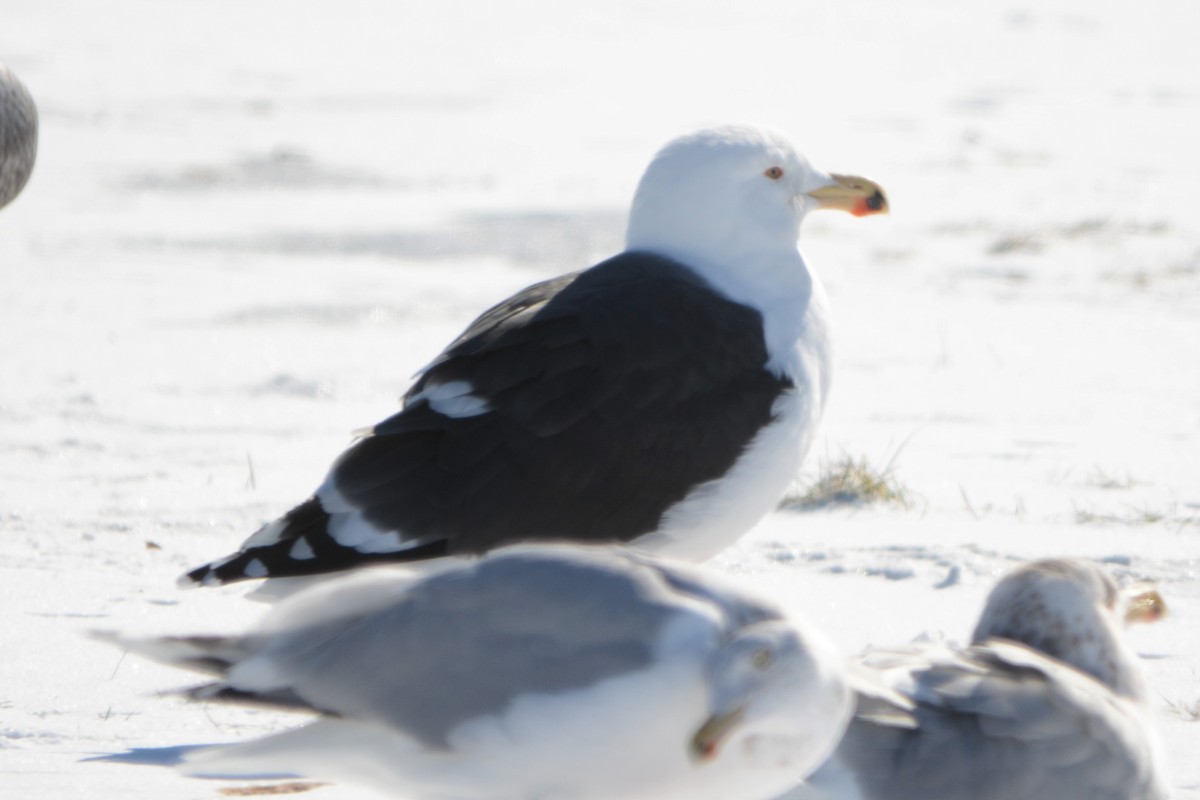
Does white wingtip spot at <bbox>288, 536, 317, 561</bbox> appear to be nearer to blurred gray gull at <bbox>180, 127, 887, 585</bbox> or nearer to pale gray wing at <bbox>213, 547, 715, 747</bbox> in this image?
blurred gray gull at <bbox>180, 127, 887, 585</bbox>

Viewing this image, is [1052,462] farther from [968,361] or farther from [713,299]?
[713,299]

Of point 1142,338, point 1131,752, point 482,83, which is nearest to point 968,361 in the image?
point 1142,338

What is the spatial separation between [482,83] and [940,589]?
397 inches

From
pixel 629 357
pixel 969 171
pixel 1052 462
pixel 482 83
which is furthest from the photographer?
pixel 482 83

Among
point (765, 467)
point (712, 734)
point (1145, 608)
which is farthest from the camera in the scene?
point (765, 467)

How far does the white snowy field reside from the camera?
4.27 metres

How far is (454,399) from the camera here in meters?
3.79

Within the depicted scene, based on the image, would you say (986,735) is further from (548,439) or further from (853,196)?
(853,196)

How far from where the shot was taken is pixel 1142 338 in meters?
7.07

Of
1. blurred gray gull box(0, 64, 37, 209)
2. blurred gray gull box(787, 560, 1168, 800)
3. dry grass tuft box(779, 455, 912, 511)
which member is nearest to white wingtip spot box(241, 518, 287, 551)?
blurred gray gull box(787, 560, 1168, 800)

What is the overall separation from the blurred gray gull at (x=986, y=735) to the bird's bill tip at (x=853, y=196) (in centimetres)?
171

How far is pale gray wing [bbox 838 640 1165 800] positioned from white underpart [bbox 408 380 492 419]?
41.8 inches

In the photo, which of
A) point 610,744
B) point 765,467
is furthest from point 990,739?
point 765,467

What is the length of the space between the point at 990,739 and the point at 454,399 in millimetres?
1345
